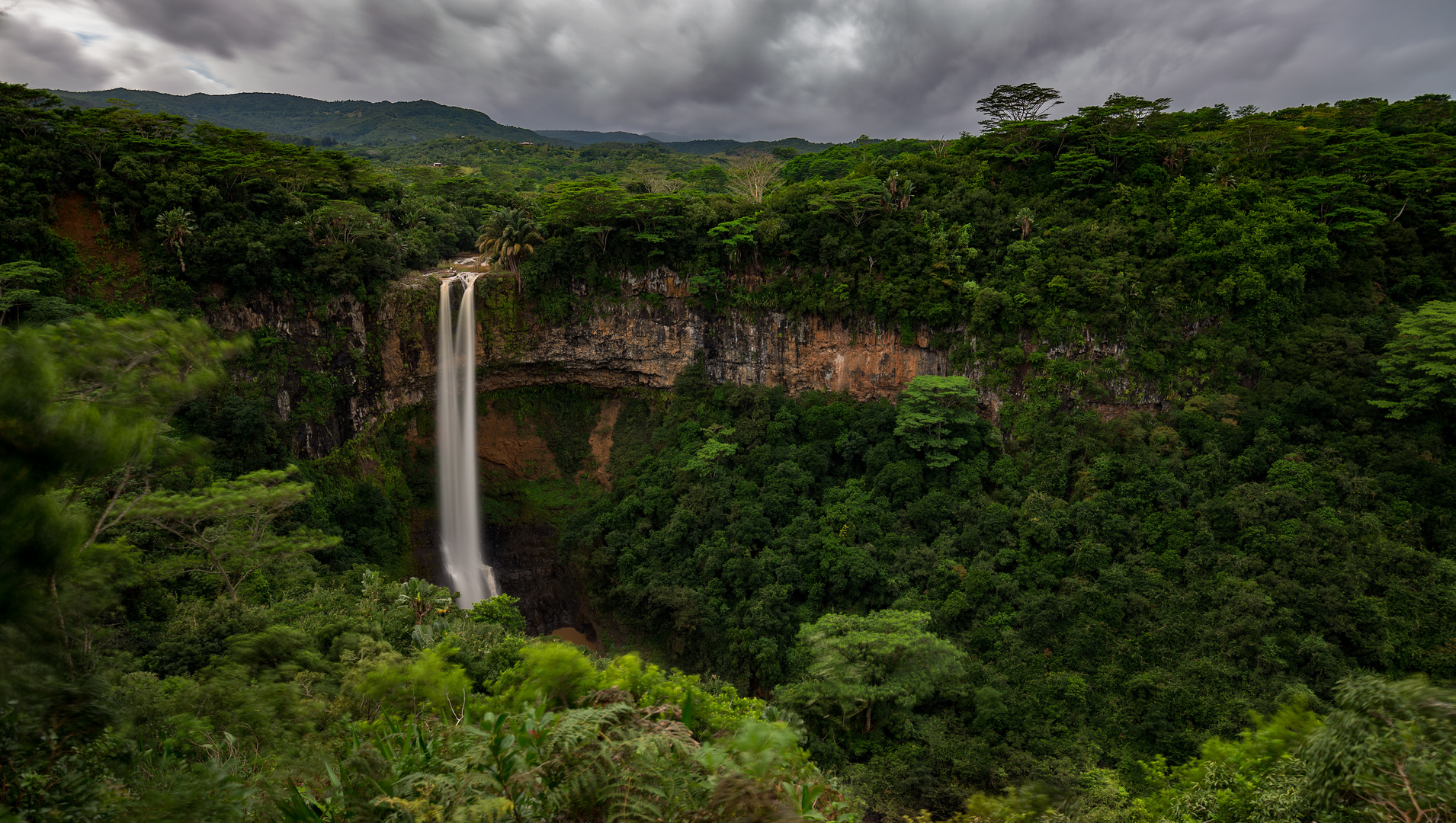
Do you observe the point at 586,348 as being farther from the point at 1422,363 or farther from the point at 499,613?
the point at 1422,363

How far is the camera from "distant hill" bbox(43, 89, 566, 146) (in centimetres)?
9706

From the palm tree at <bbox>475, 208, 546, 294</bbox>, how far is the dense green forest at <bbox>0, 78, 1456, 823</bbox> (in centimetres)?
18

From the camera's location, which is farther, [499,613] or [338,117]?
[338,117]

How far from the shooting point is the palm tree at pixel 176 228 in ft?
61.5

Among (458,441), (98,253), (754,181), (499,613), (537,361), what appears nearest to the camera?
(499,613)

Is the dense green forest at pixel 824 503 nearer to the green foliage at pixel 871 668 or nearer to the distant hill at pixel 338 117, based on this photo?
the green foliage at pixel 871 668

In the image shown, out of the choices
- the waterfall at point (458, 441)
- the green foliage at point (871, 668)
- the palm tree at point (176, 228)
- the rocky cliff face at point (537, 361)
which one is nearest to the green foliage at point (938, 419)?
the rocky cliff face at point (537, 361)

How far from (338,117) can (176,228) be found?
123 meters

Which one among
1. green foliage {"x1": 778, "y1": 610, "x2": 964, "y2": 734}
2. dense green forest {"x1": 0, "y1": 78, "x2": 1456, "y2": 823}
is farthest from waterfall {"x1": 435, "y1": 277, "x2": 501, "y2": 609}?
green foliage {"x1": 778, "y1": 610, "x2": 964, "y2": 734}

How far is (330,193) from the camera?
23.8 metres

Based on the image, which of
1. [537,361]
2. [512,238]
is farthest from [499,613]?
[512,238]

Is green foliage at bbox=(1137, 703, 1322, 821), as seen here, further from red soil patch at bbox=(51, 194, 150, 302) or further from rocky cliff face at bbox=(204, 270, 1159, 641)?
red soil patch at bbox=(51, 194, 150, 302)

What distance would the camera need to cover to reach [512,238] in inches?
1016

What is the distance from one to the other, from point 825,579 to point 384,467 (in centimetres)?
1829
